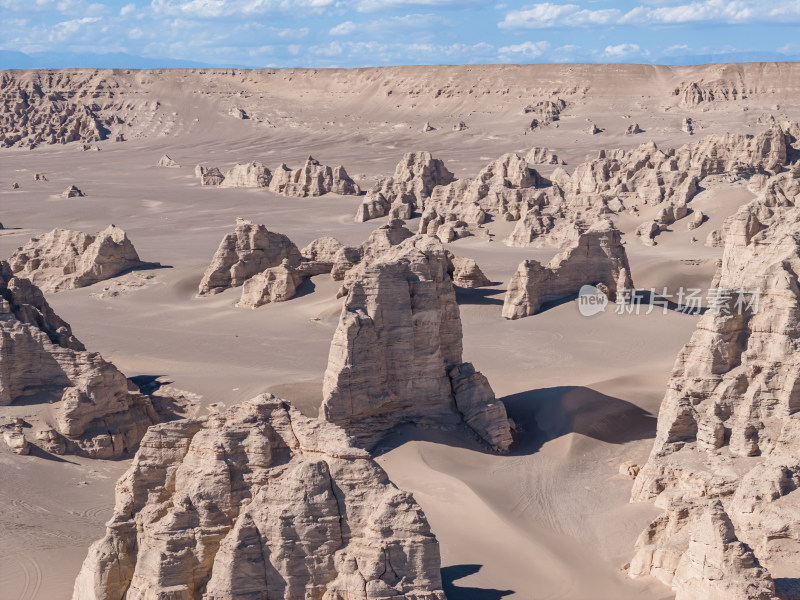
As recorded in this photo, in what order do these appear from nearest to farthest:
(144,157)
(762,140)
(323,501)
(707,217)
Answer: (323,501) < (707,217) < (762,140) < (144,157)

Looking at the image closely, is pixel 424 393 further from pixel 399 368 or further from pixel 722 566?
pixel 722 566

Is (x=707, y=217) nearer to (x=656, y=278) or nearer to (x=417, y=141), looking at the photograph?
→ (x=656, y=278)

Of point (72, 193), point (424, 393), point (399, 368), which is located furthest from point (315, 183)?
point (399, 368)

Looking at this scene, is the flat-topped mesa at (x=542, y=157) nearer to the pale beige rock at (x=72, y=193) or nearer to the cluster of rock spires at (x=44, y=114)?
the pale beige rock at (x=72, y=193)

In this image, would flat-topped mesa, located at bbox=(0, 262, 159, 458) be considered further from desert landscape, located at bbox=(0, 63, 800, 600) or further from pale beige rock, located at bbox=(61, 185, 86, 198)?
pale beige rock, located at bbox=(61, 185, 86, 198)

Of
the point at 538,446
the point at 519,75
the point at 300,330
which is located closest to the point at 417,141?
the point at 519,75
